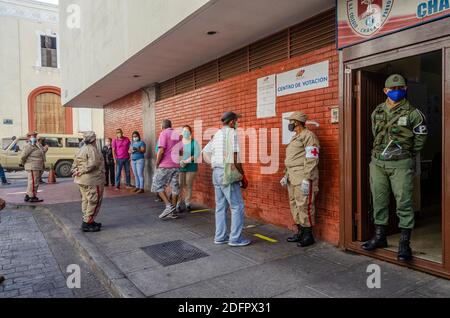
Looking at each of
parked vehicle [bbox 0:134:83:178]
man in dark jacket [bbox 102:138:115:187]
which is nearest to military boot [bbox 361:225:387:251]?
man in dark jacket [bbox 102:138:115:187]

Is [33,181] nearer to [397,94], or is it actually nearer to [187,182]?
[187,182]

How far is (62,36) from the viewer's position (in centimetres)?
1361

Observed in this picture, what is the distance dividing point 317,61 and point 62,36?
1187 cm

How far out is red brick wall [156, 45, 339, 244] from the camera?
16.1 feet

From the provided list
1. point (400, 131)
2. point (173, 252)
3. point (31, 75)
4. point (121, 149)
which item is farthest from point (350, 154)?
point (31, 75)

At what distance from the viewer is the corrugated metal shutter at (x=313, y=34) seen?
4.98 meters

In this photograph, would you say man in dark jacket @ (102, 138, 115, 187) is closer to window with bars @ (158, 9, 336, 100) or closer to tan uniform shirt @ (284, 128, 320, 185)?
window with bars @ (158, 9, 336, 100)

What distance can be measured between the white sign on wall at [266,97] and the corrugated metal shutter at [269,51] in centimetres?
35

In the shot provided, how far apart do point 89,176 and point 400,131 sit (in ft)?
15.3

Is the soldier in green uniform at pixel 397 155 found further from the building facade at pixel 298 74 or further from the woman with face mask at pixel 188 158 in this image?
the woman with face mask at pixel 188 158

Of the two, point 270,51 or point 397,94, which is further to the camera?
point 270,51

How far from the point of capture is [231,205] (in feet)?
16.0

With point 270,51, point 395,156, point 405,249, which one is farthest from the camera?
point 270,51
